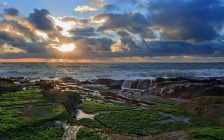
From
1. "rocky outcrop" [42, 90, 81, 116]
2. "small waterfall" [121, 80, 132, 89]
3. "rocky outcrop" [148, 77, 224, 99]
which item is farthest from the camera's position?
"small waterfall" [121, 80, 132, 89]

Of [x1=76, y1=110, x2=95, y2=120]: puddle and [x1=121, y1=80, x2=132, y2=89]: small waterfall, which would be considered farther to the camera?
[x1=121, y1=80, x2=132, y2=89]: small waterfall

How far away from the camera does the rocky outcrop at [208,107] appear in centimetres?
3788

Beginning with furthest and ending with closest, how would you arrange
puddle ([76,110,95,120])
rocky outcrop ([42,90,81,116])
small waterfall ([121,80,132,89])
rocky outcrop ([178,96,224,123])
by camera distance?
small waterfall ([121,80,132,89]) → rocky outcrop ([42,90,81,116]) → puddle ([76,110,95,120]) → rocky outcrop ([178,96,224,123])

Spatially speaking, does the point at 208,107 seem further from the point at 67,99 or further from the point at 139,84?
the point at 139,84

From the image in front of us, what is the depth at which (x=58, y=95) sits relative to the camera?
46156 mm

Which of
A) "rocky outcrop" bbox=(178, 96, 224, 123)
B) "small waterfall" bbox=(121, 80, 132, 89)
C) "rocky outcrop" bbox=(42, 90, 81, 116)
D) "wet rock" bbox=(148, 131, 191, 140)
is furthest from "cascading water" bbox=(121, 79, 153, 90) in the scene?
"wet rock" bbox=(148, 131, 191, 140)

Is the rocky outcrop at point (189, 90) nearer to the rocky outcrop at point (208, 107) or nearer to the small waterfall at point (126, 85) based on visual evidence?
the rocky outcrop at point (208, 107)

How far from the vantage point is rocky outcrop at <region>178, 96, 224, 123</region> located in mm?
37881

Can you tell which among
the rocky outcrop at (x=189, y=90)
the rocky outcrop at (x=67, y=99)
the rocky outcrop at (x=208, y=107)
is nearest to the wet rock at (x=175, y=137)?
the rocky outcrop at (x=208, y=107)

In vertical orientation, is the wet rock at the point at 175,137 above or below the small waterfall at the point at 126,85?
above

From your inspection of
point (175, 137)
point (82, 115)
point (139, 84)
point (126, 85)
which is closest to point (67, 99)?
point (82, 115)

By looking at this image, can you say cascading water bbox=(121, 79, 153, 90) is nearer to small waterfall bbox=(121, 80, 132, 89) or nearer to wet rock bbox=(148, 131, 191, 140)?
small waterfall bbox=(121, 80, 132, 89)

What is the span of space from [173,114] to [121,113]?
7454 mm

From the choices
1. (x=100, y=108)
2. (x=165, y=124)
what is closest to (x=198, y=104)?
(x=165, y=124)
